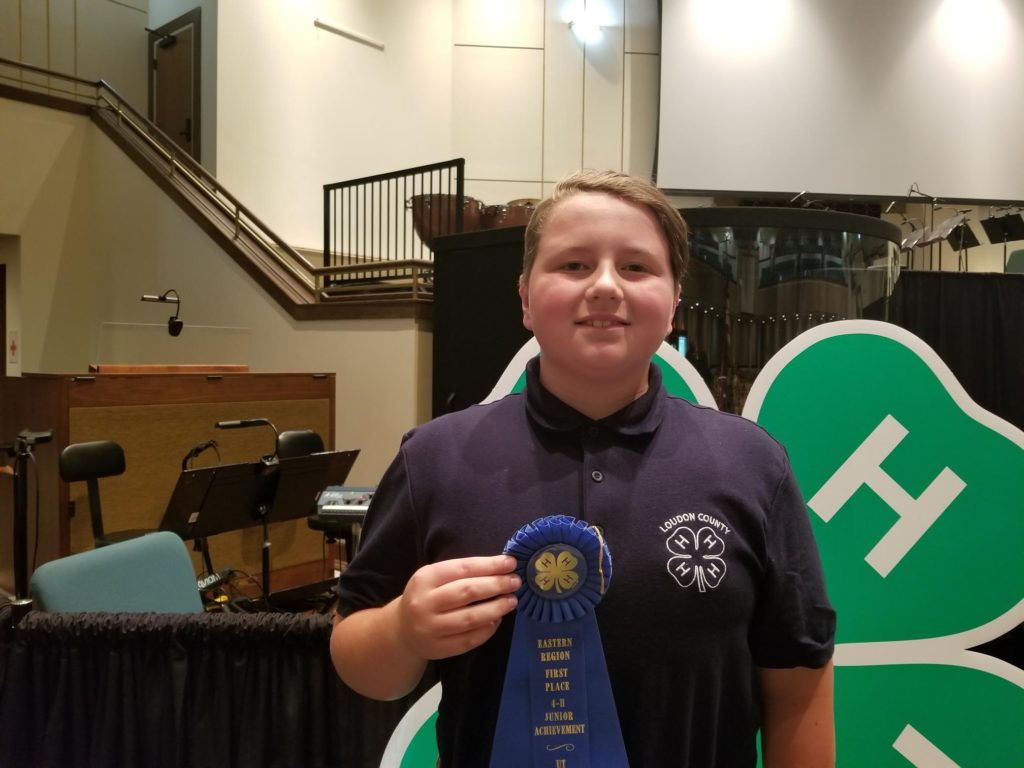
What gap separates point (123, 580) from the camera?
6.74 feet

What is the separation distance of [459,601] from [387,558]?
18 centimetres

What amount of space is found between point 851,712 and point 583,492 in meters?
1.27

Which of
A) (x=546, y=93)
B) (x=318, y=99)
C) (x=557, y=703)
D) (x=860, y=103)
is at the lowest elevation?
(x=557, y=703)

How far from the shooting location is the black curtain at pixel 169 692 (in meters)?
1.70

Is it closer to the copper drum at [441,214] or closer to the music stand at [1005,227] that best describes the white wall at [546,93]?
the copper drum at [441,214]

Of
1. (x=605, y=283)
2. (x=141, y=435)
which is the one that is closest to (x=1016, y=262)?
(x=141, y=435)

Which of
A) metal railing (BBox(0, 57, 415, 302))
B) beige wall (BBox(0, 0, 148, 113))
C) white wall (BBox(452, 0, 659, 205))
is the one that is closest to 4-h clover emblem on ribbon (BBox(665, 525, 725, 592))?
metal railing (BBox(0, 57, 415, 302))

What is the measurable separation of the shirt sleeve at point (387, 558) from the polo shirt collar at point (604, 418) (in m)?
0.19

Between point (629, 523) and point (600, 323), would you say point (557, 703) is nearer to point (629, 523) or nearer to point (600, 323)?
point (629, 523)

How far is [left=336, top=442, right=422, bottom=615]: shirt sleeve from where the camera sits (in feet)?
2.84

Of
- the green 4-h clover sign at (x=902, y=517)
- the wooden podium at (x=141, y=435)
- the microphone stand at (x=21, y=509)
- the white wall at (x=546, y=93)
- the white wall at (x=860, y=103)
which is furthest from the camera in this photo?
the white wall at (x=546, y=93)

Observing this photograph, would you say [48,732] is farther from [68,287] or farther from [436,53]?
[436,53]

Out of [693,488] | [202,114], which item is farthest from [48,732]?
[202,114]

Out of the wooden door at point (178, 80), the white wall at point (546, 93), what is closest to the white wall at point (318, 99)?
the white wall at point (546, 93)
